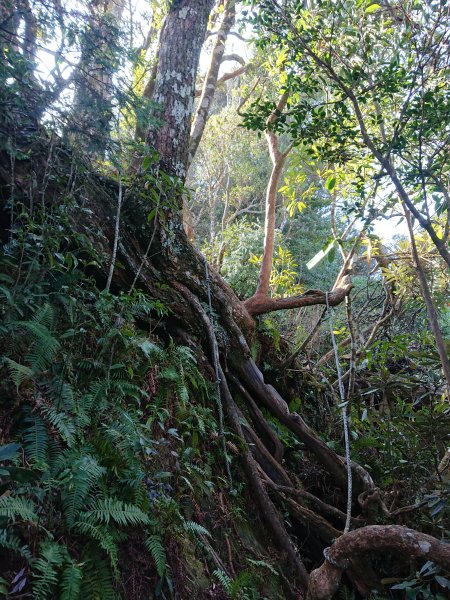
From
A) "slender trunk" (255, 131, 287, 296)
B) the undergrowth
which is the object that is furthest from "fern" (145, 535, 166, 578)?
"slender trunk" (255, 131, 287, 296)

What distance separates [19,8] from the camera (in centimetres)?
287

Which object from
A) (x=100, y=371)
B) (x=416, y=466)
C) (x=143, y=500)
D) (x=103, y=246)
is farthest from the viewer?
(x=416, y=466)

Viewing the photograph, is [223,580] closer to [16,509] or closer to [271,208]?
[16,509]

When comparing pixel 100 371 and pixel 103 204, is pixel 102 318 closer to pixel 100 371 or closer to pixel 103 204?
pixel 100 371

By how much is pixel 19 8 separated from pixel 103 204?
161cm

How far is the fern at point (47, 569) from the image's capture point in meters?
1.79

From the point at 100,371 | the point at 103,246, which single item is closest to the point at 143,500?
the point at 100,371

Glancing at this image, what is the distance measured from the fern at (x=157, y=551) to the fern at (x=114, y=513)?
0.12 meters

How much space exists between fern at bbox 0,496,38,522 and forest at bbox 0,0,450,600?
1 centimetres

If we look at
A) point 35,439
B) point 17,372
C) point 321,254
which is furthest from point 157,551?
point 321,254

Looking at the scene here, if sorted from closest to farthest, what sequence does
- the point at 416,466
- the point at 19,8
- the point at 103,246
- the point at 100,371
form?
1. the point at 19,8
2. the point at 100,371
3. the point at 103,246
4. the point at 416,466

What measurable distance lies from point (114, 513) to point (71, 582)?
39 centimetres

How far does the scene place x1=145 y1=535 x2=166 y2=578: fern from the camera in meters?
A: 2.26

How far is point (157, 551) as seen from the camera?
232 cm
